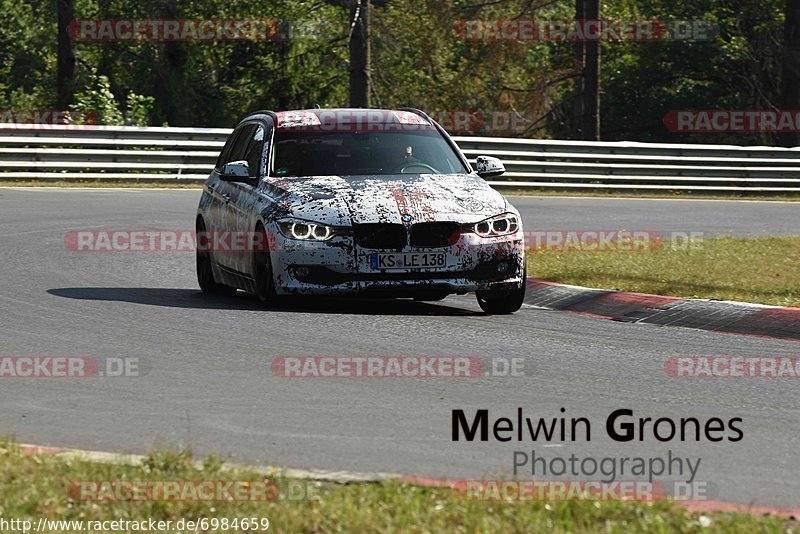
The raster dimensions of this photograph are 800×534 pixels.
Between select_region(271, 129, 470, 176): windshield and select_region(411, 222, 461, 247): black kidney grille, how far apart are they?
3.77 ft

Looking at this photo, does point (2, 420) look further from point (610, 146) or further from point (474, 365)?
point (610, 146)

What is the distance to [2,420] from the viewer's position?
298 inches

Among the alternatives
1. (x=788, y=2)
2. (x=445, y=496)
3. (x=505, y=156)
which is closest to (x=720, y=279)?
(x=445, y=496)

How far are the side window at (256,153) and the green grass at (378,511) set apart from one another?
733 cm

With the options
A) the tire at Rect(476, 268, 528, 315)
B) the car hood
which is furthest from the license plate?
the tire at Rect(476, 268, 528, 315)

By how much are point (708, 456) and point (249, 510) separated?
235cm

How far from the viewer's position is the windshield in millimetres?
12742

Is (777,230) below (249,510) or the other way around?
below

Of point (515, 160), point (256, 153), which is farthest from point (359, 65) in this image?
point (256, 153)

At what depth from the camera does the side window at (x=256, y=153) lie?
43.1 ft

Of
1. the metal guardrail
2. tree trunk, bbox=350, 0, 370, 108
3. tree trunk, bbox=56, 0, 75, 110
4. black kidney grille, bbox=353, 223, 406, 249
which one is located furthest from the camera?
tree trunk, bbox=56, 0, 75, 110

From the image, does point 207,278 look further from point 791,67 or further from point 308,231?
point 791,67

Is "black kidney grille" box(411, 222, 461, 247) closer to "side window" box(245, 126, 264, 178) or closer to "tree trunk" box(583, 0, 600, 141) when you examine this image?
"side window" box(245, 126, 264, 178)

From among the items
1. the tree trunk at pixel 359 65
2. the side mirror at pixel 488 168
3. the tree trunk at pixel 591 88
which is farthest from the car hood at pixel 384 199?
the tree trunk at pixel 591 88
